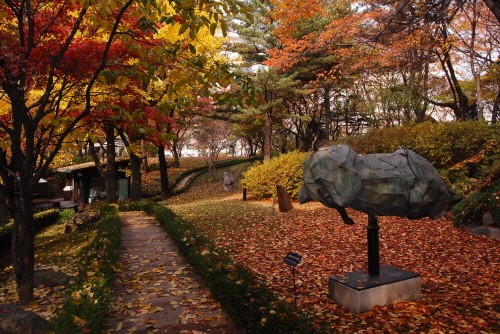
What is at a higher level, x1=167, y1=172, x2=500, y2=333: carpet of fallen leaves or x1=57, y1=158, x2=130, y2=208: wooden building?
x1=57, y1=158, x2=130, y2=208: wooden building

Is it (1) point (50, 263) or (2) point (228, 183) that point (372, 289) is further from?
(2) point (228, 183)

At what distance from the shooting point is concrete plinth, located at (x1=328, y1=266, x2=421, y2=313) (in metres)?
5.12

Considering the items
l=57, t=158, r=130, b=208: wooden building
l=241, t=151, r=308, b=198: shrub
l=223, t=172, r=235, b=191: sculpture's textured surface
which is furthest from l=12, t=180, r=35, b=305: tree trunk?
l=57, t=158, r=130, b=208: wooden building

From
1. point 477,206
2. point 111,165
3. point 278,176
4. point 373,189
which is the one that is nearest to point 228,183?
point 111,165

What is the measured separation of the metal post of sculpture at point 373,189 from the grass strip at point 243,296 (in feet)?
4.20

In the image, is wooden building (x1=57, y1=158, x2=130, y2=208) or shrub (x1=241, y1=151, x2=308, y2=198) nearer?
shrub (x1=241, y1=151, x2=308, y2=198)

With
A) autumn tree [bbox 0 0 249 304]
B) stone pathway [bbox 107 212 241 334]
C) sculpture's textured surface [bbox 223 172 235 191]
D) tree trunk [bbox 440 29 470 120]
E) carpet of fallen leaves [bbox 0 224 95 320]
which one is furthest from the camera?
sculpture's textured surface [bbox 223 172 235 191]

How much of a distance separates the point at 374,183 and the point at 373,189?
8 centimetres

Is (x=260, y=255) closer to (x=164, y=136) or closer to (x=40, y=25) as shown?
(x=164, y=136)

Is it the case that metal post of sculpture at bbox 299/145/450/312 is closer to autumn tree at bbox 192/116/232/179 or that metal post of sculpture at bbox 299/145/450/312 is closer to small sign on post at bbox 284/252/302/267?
small sign on post at bbox 284/252/302/267

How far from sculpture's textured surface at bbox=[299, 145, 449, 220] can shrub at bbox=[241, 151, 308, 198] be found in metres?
10.3

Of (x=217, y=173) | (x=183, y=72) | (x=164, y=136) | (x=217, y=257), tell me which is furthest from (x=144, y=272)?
(x=217, y=173)

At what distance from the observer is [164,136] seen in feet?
19.9

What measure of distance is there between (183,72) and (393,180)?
3287 mm
